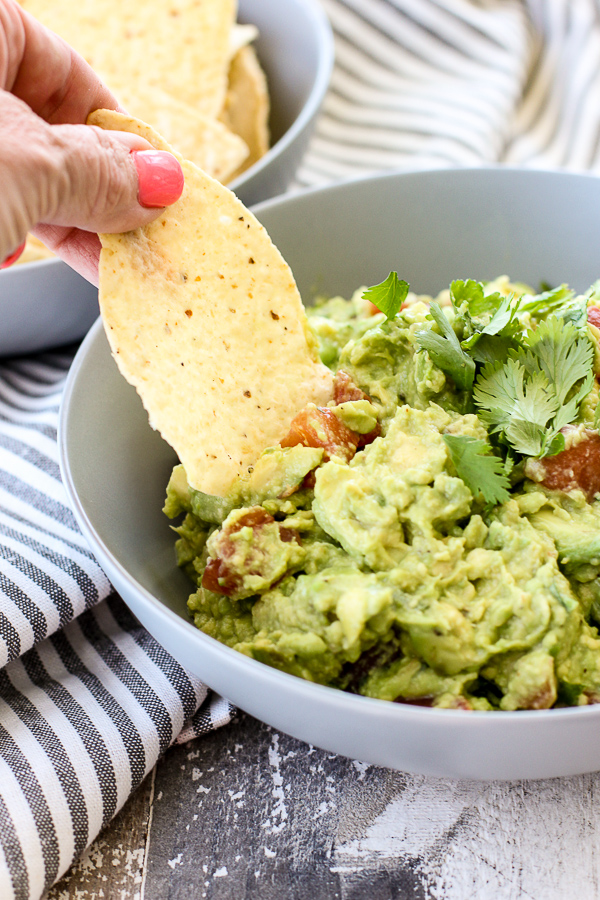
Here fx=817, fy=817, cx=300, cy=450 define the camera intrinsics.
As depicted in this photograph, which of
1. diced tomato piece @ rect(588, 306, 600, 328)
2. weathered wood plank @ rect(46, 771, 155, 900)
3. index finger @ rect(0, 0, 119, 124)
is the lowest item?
weathered wood plank @ rect(46, 771, 155, 900)

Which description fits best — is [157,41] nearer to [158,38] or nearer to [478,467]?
[158,38]

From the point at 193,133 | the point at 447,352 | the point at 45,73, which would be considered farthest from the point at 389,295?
the point at 193,133

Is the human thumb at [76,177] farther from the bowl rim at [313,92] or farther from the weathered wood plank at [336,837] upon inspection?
A: the weathered wood plank at [336,837]

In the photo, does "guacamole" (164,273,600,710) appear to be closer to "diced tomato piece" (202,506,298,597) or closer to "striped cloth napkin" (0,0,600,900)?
"diced tomato piece" (202,506,298,597)

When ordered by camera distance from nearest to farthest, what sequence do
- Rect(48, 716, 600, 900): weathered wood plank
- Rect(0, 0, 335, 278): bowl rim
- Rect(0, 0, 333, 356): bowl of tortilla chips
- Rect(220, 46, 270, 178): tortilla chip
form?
1. Rect(48, 716, 600, 900): weathered wood plank
2. Rect(0, 0, 333, 356): bowl of tortilla chips
3. Rect(0, 0, 335, 278): bowl rim
4. Rect(220, 46, 270, 178): tortilla chip

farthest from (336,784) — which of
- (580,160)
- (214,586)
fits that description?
(580,160)

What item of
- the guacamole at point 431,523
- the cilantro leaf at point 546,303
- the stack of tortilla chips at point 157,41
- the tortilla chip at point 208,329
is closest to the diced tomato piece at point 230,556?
the guacamole at point 431,523

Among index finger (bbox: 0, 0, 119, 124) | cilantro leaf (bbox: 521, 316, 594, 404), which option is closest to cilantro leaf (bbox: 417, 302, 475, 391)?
cilantro leaf (bbox: 521, 316, 594, 404)
